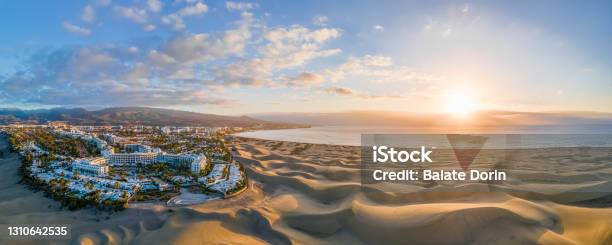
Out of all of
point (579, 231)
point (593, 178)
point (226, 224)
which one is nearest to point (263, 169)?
point (226, 224)

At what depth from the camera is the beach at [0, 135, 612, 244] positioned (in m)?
17.0

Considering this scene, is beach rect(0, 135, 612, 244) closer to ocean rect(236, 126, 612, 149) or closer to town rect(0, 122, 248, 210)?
town rect(0, 122, 248, 210)

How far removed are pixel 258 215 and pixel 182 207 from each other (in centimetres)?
533

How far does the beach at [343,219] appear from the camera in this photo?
17047 millimetres

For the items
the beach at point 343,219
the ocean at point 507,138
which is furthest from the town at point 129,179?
the ocean at point 507,138

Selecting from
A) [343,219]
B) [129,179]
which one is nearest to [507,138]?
[343,219]

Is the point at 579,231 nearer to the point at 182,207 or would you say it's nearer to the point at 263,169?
the point at 182,207

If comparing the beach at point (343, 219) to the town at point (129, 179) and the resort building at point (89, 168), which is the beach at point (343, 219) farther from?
the resort building at point (89, 168)

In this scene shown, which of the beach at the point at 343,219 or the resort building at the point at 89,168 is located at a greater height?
the resort building at the point at 89,168

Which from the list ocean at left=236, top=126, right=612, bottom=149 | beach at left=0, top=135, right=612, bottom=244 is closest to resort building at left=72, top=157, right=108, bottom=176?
beach at left=0, top=135, right=612, bottom=244

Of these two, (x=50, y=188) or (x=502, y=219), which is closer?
(x=502, y=219)

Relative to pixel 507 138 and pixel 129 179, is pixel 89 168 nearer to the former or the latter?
pixel 129 179

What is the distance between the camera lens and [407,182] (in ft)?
102

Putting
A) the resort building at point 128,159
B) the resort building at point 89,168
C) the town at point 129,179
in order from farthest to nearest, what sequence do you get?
1. the resort building at point 128,159
2. the resort building at point 89,168
3. the town at point 129,179
